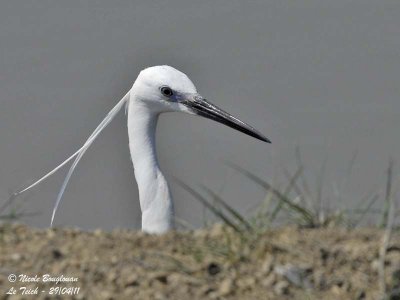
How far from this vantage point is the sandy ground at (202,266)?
235 inches

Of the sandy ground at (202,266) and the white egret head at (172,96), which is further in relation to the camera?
the white egret head at (172,96)

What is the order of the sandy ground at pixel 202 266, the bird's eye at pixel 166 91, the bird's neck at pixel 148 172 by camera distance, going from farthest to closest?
the bird's eye at pixel 166 91, the bird's neck at pixel 148 172, the sandy ground at pixel 202 266

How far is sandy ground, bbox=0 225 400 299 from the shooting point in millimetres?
5977

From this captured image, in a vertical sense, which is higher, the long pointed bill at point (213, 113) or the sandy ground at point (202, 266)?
the long pointed bill at point (213, 113)

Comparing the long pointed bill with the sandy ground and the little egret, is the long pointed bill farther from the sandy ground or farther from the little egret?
the sandy ground

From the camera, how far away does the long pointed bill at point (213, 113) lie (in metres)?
9.88

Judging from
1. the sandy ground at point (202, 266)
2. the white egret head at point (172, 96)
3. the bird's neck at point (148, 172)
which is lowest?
the sandy ground at point (202, 266)

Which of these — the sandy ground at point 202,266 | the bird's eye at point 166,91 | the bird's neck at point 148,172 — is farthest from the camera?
the bird's eye at point 166,91

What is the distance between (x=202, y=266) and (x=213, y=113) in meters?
3.98

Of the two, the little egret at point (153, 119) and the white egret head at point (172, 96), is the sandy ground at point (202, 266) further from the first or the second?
the white egret head at point (172, 96)

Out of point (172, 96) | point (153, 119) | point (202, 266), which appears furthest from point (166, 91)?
point (202, 266)

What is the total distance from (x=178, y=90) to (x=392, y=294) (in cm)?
422

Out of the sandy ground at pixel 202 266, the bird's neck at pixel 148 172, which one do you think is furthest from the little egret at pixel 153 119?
the sandy ground at pixel 202 266

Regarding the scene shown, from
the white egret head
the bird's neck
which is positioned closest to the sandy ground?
the bird's neck
